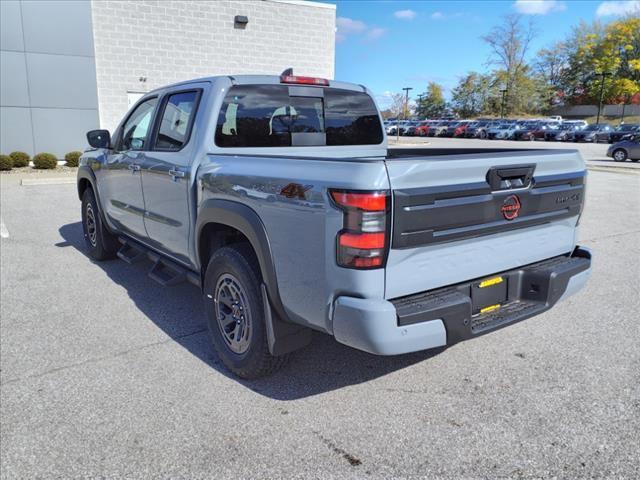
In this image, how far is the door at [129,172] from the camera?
4.62 metres

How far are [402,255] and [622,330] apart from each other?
2709 mm

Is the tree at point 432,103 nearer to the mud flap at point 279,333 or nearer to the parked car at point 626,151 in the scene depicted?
the parked car at point 626,151

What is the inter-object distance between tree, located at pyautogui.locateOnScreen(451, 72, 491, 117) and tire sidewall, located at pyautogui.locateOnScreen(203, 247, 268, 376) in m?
79.5

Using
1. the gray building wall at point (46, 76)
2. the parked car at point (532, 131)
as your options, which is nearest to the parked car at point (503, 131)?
the parked car at point (532, 131)

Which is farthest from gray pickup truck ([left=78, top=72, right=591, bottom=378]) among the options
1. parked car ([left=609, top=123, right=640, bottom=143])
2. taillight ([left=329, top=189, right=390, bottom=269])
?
parked car ([left=609, top=123, right=640, bottom=143])

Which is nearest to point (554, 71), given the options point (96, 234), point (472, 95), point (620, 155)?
point (472, 95)

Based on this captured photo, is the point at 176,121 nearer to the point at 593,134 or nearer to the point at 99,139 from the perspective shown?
the point at 99,139

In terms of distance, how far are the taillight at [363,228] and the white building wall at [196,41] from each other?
18304 mm

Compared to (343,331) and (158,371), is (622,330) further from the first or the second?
(158,371)

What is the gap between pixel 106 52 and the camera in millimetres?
18031

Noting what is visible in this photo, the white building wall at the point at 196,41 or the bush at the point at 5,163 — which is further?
the white building wall at the point at 196,41

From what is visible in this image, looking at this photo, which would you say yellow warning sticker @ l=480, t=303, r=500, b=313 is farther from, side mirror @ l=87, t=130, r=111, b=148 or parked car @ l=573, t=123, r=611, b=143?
parked car @ l=573, t=123, r=611, b=143

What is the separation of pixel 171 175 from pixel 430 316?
2.35 metres

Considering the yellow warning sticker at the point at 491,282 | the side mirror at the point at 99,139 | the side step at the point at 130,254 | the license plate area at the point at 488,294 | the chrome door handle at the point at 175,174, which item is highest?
the side mirror at the point at 99,139
